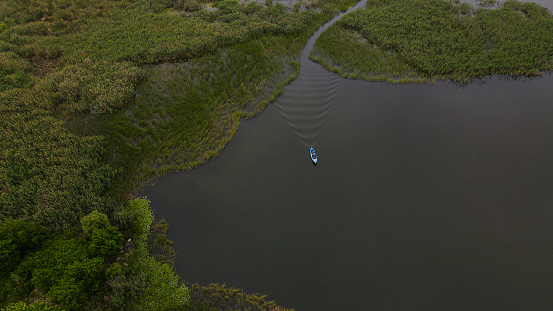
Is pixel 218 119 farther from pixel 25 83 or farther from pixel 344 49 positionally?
pixel 25 83

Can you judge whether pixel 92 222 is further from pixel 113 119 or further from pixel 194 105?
pixel 194 105

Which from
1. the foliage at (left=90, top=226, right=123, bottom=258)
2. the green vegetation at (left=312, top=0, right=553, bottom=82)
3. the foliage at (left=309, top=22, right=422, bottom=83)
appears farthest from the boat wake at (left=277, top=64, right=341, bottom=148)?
the foliage at (left=90, top=226, right=123, bottom=258)

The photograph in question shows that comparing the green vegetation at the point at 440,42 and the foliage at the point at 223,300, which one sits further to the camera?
the green vegetation at the point at 440,42

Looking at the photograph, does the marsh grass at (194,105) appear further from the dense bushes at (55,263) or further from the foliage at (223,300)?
the foliage at (223,300)

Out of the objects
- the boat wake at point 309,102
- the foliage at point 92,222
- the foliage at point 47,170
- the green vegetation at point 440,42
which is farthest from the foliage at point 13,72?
the green vegetation at point 440,42

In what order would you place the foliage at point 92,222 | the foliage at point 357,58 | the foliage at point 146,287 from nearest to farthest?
the foliage at point 146,287 < the foliage at point 92,222 < the foliage at point 357,58

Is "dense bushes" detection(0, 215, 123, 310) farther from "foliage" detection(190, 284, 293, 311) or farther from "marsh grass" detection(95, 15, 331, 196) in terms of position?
"marsh grass" detection(95, 15, 331, 196)

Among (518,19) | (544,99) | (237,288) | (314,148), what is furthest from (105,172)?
(518,19)

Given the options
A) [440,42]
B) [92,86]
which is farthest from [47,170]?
[440,42]
